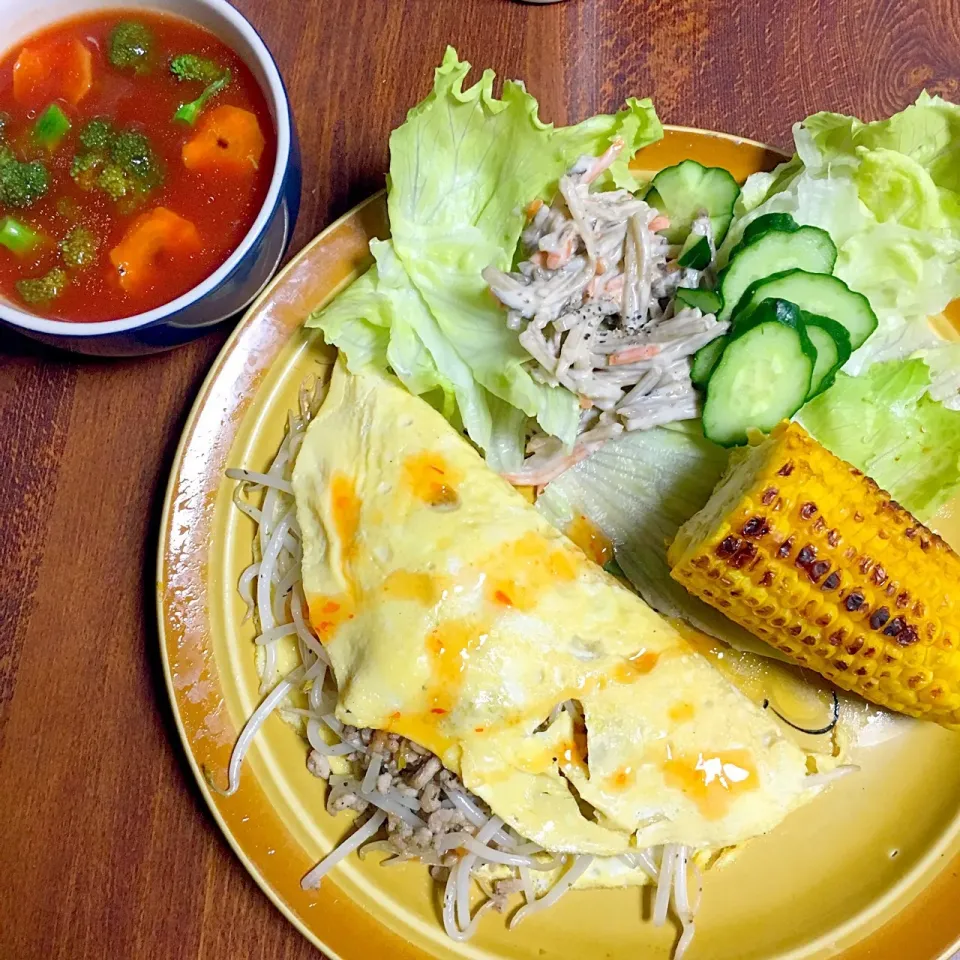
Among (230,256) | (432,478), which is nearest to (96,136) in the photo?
(230,256)

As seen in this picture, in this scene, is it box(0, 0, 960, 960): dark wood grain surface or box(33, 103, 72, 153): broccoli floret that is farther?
box(0, 0, 960, 960): dark wood grain surface

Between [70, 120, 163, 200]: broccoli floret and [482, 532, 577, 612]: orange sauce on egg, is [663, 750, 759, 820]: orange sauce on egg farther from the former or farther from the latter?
[70, 120, 163, 200]: broccoli floret

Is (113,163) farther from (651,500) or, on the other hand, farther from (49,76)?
A: (651,500)

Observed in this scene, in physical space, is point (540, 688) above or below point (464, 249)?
below

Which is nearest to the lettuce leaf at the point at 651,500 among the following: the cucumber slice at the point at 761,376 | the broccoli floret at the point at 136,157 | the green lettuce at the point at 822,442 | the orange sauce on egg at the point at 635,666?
the green lettuce at the point at 822,442

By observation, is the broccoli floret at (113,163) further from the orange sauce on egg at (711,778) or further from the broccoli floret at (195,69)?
the orange sauce on egg at (711,778)

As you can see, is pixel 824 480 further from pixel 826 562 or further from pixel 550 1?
pixel 550 1

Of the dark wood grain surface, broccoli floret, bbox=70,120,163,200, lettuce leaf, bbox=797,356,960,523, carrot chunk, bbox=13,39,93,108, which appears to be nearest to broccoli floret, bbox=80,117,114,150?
broccoli floret, bbox=70,120,163,200
